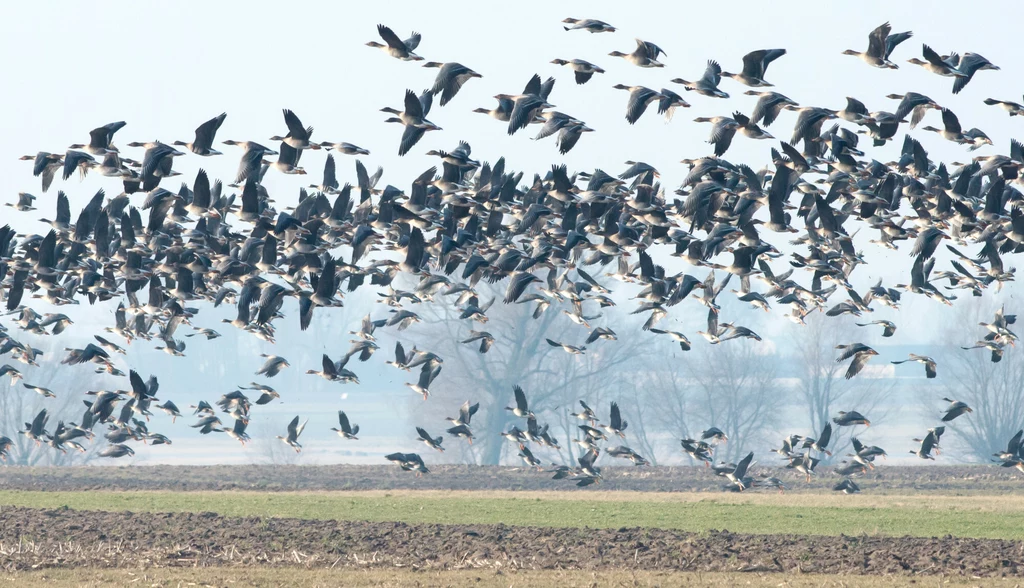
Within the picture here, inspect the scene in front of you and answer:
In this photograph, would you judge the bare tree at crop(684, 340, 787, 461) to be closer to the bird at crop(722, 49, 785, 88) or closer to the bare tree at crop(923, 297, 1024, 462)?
the bare tree at crop(923, 297, 1024, 462)

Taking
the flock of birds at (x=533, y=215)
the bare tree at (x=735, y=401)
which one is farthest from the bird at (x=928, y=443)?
the bare tree at (x=735, y=401)

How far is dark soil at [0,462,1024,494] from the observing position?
135ft

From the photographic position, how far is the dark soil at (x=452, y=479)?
135 ft

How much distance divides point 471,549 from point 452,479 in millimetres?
24212

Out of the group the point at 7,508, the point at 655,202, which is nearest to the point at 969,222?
the point at 655,202

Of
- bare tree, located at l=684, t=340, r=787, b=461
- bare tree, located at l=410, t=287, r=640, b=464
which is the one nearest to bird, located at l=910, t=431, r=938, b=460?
bare tree, located at l=410, t=287, r=640, b=464

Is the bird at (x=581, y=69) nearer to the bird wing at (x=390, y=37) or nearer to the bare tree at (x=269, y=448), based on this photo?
the bird wing at (x=390, y=37)

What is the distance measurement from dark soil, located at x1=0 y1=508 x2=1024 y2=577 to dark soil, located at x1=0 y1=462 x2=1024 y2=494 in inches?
618

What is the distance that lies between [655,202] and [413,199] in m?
4.71

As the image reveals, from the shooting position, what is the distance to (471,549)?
74.0ft

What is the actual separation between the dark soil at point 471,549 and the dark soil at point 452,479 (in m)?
15.7

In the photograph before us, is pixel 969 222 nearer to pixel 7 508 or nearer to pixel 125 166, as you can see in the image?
pixel 125 166

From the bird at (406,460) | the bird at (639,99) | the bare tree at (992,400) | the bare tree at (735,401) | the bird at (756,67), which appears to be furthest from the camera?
the bare tree at (735,401)

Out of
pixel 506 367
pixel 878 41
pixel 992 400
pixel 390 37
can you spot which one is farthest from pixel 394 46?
pixel 992 400
